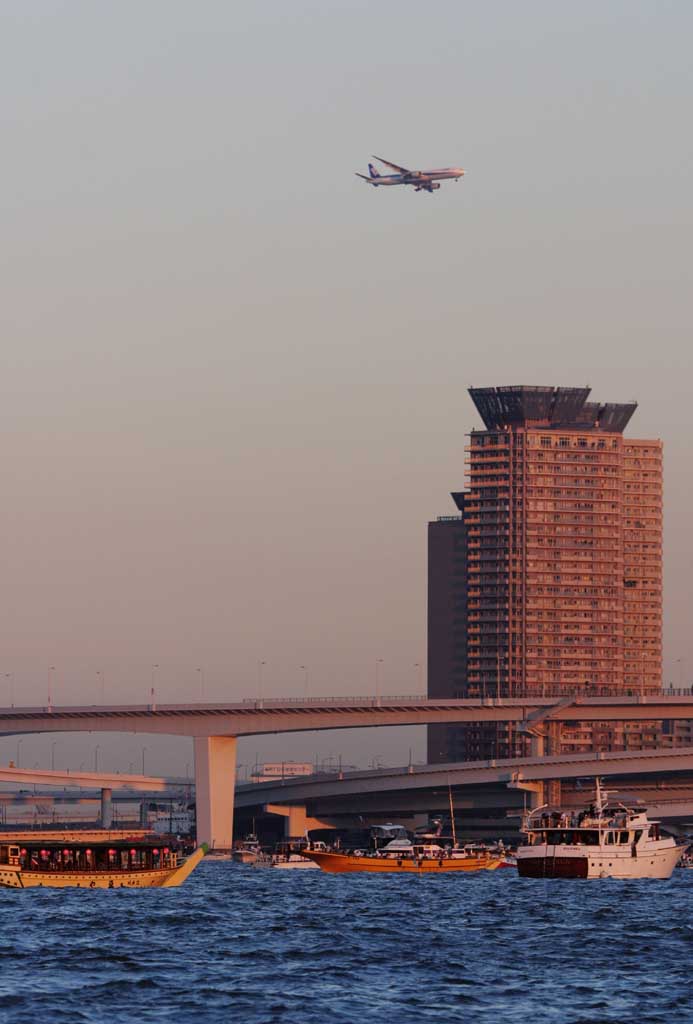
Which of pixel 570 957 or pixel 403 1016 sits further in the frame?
pixel 570 957

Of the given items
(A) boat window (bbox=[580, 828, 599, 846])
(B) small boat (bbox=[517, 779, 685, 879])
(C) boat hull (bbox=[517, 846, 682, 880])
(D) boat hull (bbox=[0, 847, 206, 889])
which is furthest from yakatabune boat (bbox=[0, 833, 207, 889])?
(A) boat window (bbox=[580, 828, 599, 846])

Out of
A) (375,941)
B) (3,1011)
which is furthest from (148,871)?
(3,1011)

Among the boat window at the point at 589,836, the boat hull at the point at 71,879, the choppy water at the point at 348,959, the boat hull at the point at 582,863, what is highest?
the boat window at the point at 589,836

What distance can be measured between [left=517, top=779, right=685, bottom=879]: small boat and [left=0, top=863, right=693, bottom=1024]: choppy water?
1749 cm

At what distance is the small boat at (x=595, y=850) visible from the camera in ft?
566

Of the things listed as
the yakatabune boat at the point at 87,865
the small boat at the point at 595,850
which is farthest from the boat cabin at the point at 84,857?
the small boat at the point at 595,850

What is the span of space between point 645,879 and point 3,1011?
11763 centimetres

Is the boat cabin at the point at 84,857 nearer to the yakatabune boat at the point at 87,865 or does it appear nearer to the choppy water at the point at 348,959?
the yakatabune boat at the point at 87,865

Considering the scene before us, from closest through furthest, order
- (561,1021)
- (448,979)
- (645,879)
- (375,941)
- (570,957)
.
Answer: (561,1021) < (448,979) < (570,957) < (375,941) < (645,879)

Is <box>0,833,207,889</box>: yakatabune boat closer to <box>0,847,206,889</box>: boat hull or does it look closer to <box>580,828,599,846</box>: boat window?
<box>0,847,206,889</box>: boat hull

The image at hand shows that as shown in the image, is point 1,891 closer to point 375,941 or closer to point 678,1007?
point 375,941

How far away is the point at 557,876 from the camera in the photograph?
174125mm

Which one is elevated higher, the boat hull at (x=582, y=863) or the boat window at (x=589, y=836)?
the boat window at (x=589, y=836)

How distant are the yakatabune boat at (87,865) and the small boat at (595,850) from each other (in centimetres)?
3059
